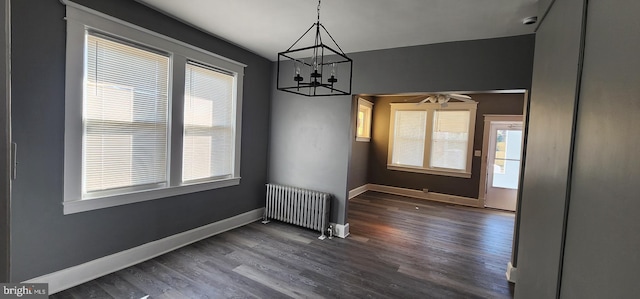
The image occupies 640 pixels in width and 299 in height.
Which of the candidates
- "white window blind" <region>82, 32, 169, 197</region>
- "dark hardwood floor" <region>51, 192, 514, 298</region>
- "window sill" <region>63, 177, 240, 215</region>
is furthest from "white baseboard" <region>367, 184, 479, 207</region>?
"white window blind" <region>82, 32, 169, 197</region>

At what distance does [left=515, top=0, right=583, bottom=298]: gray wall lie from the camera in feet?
4.11

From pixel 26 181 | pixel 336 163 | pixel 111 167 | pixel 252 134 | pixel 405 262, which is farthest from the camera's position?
pixel 252 134

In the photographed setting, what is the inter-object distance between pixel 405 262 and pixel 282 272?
1.44 meters

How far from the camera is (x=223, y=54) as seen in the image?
3559 mm

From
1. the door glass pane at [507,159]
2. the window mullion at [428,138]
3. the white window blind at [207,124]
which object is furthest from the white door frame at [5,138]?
the door glass pane at [507,159]

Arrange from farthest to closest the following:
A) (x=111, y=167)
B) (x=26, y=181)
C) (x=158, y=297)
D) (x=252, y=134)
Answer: (x=252, y=134)
(x=111, y=167)
(x=158, y=297)
(x=26, y=181)

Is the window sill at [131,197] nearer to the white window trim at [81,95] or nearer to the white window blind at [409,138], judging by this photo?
the white window trim at [81,95]

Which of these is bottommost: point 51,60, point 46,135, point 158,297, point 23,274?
point 158,297

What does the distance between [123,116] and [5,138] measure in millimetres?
2374

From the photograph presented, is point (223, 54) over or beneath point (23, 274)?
over

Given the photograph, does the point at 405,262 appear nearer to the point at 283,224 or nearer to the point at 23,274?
the point at 283,224

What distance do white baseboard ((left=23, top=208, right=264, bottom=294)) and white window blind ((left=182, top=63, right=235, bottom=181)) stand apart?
28.2 inches

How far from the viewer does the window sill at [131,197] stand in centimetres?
233

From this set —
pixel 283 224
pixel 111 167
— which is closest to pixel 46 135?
pixel 111 167
